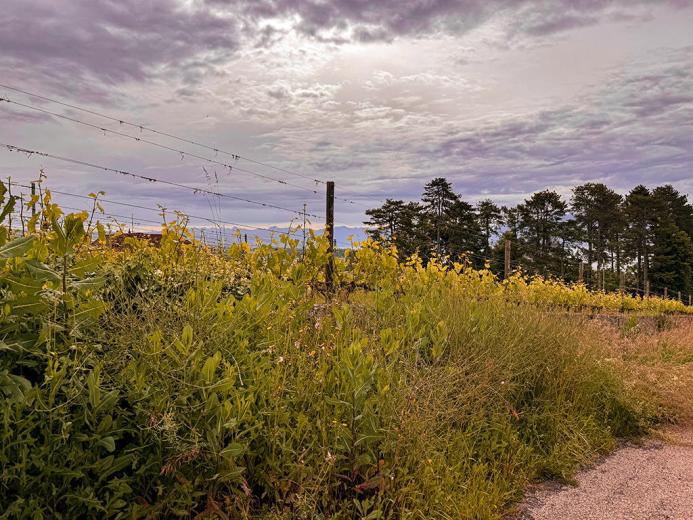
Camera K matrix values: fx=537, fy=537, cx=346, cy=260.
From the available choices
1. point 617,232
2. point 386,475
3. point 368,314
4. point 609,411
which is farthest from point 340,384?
point 617,232

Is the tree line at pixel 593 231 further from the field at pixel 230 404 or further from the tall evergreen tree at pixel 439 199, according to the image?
the field at pixel 230 404

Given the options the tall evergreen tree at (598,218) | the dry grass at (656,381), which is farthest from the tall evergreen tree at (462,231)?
the dry grass at (656,381)

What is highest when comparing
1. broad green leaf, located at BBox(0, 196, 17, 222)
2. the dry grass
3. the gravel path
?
broad green leaf, located at BBox(0, 196, 17, 222)

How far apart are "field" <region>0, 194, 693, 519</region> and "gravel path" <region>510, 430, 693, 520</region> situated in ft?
0.60

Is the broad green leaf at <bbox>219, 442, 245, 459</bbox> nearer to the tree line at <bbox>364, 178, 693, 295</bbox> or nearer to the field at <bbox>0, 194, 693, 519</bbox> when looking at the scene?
the field at <bbox>0, 194, 693, 519</bbox>

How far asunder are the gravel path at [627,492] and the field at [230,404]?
18 centimetres

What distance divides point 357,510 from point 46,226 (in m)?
2.48

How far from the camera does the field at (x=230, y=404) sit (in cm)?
211

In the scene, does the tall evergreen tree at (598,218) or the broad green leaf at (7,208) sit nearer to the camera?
the broad green leaf at (7,208)

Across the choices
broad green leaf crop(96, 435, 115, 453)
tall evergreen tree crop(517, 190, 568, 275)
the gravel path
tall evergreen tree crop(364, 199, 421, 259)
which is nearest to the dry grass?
the gravel path

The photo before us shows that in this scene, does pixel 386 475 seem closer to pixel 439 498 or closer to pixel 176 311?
pixel 439 498

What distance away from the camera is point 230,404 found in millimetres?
2266

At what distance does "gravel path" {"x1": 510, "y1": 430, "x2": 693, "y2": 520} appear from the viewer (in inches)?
140

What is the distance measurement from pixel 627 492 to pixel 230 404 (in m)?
3.23
